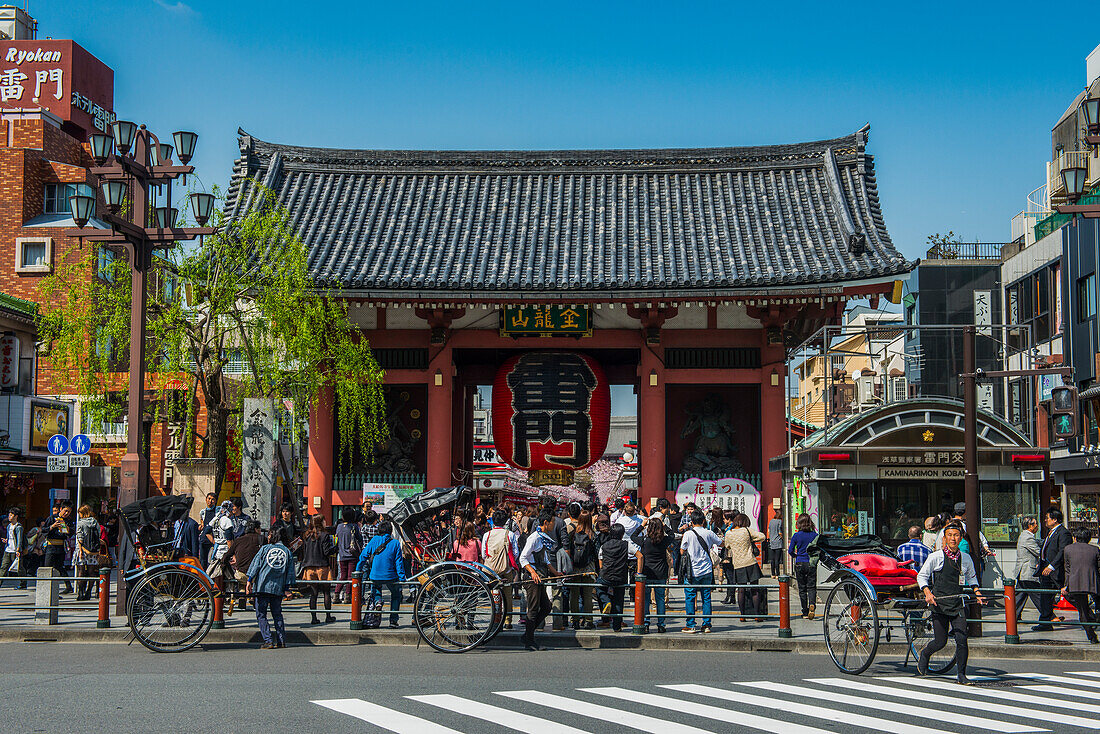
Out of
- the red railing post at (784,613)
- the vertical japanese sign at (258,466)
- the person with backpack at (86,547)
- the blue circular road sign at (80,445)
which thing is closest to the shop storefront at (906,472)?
the red railing post at (784,613)

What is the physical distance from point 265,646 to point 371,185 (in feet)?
56.3

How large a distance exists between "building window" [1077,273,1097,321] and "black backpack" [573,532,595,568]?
20.8m

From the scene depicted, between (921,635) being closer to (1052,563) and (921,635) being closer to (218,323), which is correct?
(1052,563)


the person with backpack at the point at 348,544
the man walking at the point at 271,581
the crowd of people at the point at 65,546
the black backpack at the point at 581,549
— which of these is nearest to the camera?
the man walking at the point at 271,581

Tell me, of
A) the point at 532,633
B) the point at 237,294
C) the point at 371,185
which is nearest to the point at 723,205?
the point at 371,185

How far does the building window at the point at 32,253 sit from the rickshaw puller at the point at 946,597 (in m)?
36.9

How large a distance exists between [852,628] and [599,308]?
45.6 feet

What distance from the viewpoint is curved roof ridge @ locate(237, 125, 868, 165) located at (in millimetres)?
28000

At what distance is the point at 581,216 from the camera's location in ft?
88.6

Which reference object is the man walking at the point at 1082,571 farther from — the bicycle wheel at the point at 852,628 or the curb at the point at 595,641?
the bicycle wheel at the point at 852,628

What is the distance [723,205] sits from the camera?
27031 millimetres

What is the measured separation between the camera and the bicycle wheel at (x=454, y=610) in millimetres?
13266

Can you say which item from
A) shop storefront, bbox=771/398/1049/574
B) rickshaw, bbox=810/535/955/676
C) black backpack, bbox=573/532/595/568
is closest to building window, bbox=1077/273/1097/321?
shop storefront, bbox=771/398/1049/574

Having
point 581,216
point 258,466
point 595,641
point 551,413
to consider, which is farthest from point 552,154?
point 595,641
